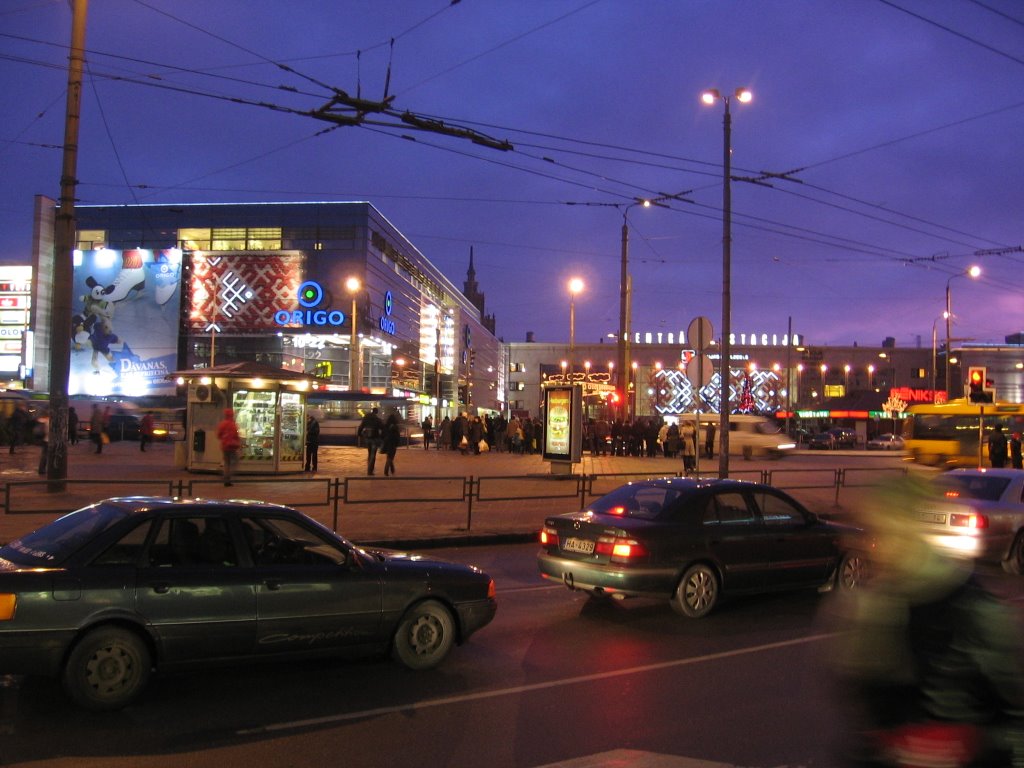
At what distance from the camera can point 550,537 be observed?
30.7 ft

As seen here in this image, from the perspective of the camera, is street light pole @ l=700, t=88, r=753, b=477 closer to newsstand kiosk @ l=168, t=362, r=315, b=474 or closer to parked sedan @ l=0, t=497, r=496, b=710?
newsstand kiosk @ l=168, t=362, r=315, b=474

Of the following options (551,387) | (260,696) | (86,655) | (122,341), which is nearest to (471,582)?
(260,696)

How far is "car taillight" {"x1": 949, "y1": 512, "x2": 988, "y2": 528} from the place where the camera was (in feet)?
35.6

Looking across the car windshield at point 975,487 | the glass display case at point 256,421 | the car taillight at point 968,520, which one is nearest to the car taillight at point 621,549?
the car taillight at point 968,520

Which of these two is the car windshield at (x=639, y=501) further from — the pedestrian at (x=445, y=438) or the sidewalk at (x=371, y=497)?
the pedestrian at (x=445, y=438)

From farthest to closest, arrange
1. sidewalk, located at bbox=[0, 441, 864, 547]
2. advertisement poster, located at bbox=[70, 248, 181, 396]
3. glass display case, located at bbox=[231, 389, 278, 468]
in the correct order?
advertisement poster, located at bbox=[70, 248, 181, 396]
glass display case, located at bbox=[231, 389, 278, 468]
sidewalk, located at bbox=[0, 441, 864, 547]

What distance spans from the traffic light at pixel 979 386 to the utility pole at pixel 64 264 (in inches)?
738

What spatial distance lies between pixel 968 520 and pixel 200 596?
30.2 ft

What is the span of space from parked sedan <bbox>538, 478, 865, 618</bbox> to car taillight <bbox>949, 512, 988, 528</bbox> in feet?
5.96

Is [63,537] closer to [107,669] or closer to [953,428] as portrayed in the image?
[107,669]

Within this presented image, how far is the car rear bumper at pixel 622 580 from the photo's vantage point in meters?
8.51

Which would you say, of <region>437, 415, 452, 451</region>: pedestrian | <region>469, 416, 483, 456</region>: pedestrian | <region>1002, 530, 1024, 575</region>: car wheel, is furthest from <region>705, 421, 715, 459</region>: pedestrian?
<region>1002, 530, 1024, 575</region>: car wheel

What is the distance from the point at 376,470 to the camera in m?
27.0

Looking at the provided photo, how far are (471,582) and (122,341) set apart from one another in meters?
57.7
